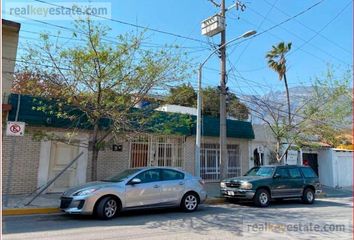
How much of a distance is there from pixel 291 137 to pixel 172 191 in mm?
12385

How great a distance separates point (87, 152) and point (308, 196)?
9896mm

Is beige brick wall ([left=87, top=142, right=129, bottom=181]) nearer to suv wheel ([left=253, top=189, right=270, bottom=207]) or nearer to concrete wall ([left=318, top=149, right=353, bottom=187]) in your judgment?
suv wheel ([left=253, top=189, right=270, bottom=207])

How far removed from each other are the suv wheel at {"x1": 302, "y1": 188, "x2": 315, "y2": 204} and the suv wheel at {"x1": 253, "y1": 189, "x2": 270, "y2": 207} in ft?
7.15

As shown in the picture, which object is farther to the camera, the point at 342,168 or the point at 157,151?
the point at 342,168

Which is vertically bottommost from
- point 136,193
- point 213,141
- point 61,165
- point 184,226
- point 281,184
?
point 184,226

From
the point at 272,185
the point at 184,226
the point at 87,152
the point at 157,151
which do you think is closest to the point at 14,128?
the point at 87,152

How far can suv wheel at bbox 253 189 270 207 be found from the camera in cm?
1390

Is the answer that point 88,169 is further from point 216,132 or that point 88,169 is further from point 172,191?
point 216,132

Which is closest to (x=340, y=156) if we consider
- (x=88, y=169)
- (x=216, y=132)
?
(x=216, y=132)

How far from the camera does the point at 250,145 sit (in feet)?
75.1

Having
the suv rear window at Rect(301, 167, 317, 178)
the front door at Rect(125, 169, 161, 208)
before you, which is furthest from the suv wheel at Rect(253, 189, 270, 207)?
the front door at Rect(125, 169, 161, 208)

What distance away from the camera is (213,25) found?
1714 centimetres

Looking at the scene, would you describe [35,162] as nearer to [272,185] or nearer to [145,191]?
[145,191]

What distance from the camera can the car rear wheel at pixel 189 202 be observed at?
11664 millimetres
